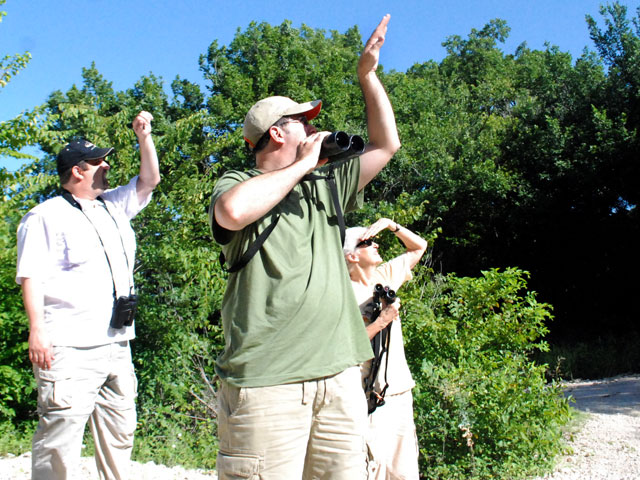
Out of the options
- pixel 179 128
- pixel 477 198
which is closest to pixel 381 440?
pixel 179 128

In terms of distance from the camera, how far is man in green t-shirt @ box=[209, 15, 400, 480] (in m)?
1.84

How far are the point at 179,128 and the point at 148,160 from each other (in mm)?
3977

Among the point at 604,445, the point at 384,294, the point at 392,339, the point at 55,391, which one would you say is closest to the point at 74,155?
the point at 55,391

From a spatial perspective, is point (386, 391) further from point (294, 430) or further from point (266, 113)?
point (266, 113)

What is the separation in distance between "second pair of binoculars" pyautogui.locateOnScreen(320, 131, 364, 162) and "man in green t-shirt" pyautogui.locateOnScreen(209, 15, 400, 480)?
4 cm

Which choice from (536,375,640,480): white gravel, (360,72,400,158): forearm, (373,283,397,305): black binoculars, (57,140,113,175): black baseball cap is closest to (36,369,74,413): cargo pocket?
(57,140,113,175): black baseball cap

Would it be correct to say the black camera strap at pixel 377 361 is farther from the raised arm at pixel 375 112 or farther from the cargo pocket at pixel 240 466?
the cargo pocket at pixel 240 466

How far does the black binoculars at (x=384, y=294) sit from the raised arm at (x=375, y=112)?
1246 mm

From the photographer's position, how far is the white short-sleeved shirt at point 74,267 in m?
2.94

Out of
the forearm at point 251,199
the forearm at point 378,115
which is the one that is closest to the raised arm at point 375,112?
the forearm at point 378,115

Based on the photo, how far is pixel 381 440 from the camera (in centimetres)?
352

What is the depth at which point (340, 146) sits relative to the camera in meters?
2.07

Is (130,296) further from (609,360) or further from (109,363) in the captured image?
(609,360)

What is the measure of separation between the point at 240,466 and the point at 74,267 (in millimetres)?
1683
